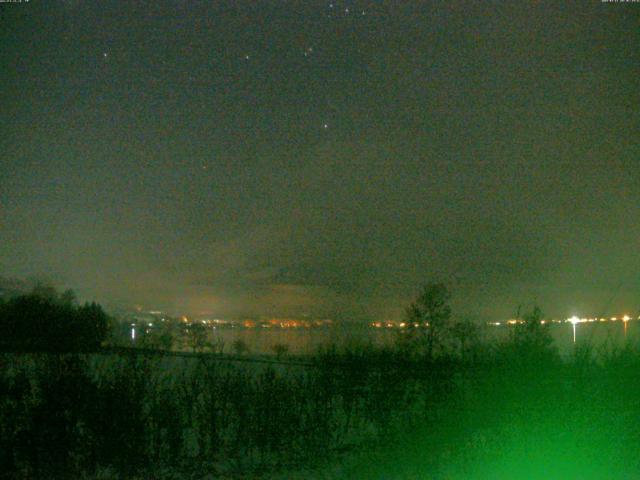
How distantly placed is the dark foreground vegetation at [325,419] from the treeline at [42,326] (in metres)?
1.97

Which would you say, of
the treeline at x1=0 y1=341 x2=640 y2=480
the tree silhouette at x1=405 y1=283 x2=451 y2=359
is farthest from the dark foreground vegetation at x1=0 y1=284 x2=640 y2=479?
the tree silhouette at x1=405 y1=283 x2=451 y2=359

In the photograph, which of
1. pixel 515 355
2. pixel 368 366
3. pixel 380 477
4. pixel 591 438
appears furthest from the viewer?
pixel 368 366

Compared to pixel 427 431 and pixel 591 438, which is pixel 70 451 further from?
pixel 591 438

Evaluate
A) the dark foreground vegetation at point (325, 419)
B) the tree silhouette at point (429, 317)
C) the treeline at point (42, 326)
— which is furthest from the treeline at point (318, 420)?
the tree silhouette at point (429, 317)

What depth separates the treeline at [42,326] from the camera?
12793 millimetres

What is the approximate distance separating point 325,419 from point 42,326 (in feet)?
29.2

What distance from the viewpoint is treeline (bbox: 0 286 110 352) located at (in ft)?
42.0

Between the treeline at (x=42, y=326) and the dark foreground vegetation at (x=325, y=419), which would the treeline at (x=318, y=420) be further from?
the treeline at (x=42, y=326)

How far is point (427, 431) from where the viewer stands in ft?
34.1

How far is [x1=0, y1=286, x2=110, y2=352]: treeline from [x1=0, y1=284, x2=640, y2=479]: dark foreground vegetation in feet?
6.46

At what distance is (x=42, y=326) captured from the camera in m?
16.6

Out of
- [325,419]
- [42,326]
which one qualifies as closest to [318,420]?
[325,419]

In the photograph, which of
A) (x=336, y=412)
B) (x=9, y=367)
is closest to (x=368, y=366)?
(x=336, y=412)

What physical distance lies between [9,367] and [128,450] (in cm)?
240
